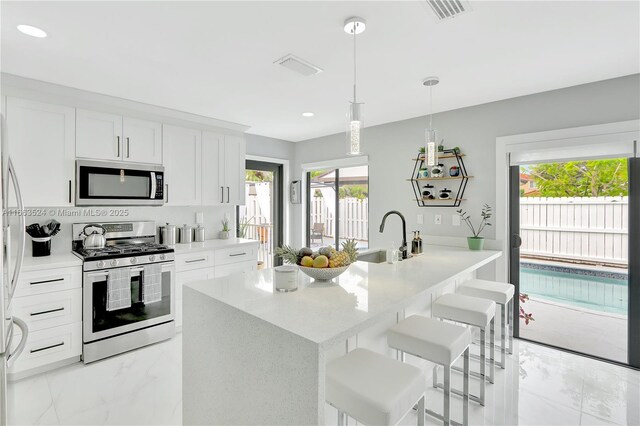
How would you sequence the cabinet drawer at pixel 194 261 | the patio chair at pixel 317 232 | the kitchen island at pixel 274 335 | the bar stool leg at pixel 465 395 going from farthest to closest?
the patio chair at pixel 317 232
the cabinet drawer at pixel 194 261
the bar stool leg at pixel 465 395
the kitchen island at pixel 274 335

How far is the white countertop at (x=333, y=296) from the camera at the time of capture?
3.95ft

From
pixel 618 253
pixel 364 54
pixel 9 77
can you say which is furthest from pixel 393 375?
pixel 9 77

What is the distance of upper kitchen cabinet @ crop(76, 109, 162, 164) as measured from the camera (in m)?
3.06

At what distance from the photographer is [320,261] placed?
1.71 metres

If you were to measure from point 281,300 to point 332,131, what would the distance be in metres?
3.54

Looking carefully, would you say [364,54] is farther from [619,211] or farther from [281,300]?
[619,211]

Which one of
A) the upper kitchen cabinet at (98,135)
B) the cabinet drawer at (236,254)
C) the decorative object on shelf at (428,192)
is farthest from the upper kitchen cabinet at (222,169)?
the decorative object on shelf at (428,192)

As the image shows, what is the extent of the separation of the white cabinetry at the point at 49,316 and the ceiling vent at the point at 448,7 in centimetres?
326

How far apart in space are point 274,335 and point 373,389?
432 millimetres

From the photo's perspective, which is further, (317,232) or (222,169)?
(317,232)

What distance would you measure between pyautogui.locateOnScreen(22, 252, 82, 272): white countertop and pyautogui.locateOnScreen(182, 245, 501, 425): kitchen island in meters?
1.73

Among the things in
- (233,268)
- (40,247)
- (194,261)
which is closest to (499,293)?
(233,268)

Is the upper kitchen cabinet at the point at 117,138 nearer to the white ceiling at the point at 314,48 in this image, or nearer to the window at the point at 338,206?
the white ceiling at the point at 314,48

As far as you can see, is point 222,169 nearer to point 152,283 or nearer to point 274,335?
point 152,283
